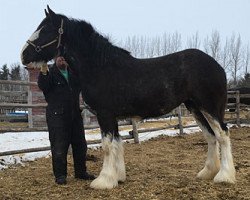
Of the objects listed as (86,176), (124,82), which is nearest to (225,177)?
(124,82)

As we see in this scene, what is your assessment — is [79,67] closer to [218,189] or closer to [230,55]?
[218,189]

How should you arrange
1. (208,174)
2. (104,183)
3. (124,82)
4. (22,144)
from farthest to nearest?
(22,144) < (208,174) < (124,82) < (104,183)

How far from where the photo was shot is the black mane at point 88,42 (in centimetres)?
504

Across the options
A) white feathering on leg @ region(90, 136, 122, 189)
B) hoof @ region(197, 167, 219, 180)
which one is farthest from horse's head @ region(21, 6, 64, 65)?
hoof @ region(197, 167, 219, 180)

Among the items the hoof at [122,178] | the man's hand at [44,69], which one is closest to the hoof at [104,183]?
the hoof at [122,178]

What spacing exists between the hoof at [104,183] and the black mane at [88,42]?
1529 millimetres

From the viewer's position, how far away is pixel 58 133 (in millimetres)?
5152

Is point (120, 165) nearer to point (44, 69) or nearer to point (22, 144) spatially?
point (44, 69)

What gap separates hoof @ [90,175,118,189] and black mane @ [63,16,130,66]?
153cm

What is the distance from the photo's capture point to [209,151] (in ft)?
17.2

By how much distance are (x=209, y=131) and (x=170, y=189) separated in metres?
1.21

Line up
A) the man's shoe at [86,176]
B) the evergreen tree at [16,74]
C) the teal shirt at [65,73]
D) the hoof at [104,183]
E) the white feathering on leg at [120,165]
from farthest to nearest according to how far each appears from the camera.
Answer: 1. the evergreen tree at [16,74]
2. the man's shoe at [86,176]
3. the teal shirt at [65,73]
4. the white feathering on leg at [120,165]
5. the hoof at [104,183]

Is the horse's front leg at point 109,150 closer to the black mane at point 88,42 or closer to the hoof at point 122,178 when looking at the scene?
the hoof at point 122,178

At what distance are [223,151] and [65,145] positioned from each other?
7.00 ft
